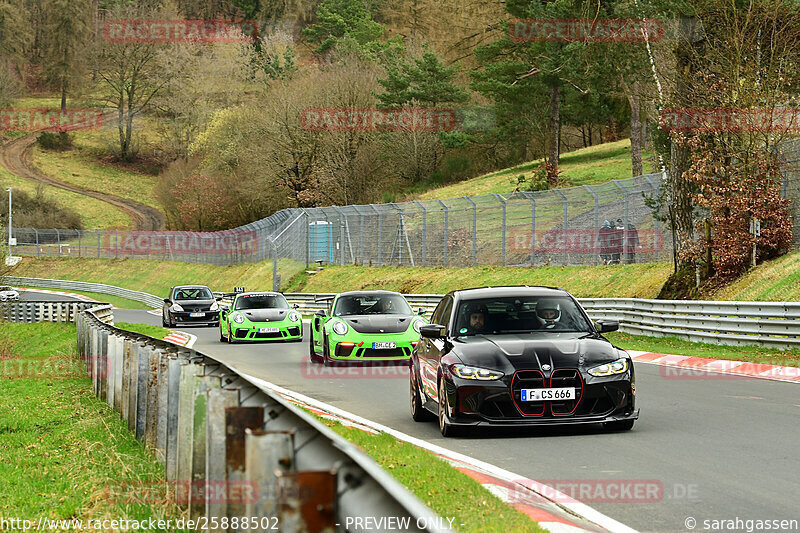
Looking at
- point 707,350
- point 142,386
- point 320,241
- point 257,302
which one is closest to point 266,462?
point 142,386

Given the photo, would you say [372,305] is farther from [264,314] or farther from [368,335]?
[264,314]

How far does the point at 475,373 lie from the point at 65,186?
118 metres

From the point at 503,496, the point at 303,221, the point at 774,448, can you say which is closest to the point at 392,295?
the point at 774,448

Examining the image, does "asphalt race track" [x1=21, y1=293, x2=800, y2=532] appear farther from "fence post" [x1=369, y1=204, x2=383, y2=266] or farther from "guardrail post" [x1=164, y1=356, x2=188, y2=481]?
"fence post" [x1=369, y1=204, x2=383, y2=266]

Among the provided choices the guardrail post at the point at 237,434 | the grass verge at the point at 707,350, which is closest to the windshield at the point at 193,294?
the grass verge at the point at 707,350

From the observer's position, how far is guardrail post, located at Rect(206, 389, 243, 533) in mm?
4562

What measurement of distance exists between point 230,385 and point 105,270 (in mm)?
84213

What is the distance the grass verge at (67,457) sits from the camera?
6785 mm

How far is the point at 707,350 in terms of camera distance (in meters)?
20.2

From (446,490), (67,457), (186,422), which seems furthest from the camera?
(67,457)

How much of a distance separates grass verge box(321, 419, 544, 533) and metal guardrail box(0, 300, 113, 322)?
2740cm

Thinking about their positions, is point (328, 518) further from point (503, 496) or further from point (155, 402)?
point (155, 402)

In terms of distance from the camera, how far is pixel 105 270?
86.2 m

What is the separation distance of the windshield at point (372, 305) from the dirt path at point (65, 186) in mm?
94404
